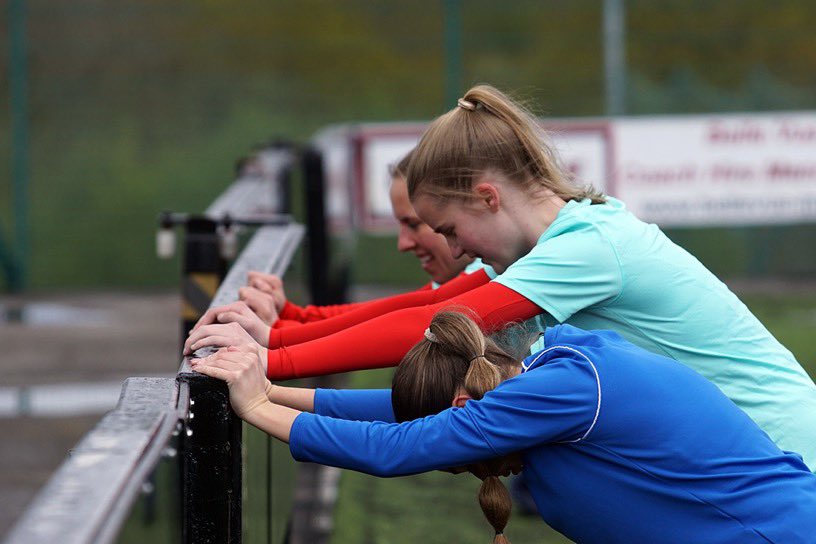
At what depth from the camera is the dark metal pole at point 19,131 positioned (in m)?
13.1

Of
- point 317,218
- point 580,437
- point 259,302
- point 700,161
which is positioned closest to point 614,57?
point 700,161

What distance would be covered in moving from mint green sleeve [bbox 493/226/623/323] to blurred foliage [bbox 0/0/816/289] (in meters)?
10.9

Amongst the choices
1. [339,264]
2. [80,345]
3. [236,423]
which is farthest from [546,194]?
[80,345]

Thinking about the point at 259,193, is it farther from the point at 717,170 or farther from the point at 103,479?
the point at 717,170

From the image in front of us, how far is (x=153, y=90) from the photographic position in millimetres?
13758

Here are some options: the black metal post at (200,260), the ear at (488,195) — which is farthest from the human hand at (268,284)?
the black metal post at (200,260)

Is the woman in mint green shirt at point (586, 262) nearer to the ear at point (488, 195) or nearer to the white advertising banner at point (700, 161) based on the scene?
the ear at point (488, 195)

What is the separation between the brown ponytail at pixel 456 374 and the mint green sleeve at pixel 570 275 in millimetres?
277

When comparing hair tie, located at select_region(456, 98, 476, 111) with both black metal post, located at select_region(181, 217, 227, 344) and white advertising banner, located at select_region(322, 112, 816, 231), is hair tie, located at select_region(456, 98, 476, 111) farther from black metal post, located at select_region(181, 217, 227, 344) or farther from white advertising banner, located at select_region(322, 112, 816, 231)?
white advertising banner, located at select_region(322, 112, 816, 231)

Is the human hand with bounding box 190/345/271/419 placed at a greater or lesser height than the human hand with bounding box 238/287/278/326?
lesser

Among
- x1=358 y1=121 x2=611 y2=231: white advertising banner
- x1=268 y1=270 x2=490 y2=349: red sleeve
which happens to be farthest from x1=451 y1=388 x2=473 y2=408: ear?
x1=358 y1=121 x2=611 y2=231: white advertising banner

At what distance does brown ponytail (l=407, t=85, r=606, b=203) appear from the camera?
2.74 m

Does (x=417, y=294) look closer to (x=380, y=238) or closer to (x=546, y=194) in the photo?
(x=546, y=194)

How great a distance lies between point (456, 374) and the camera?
241cm
